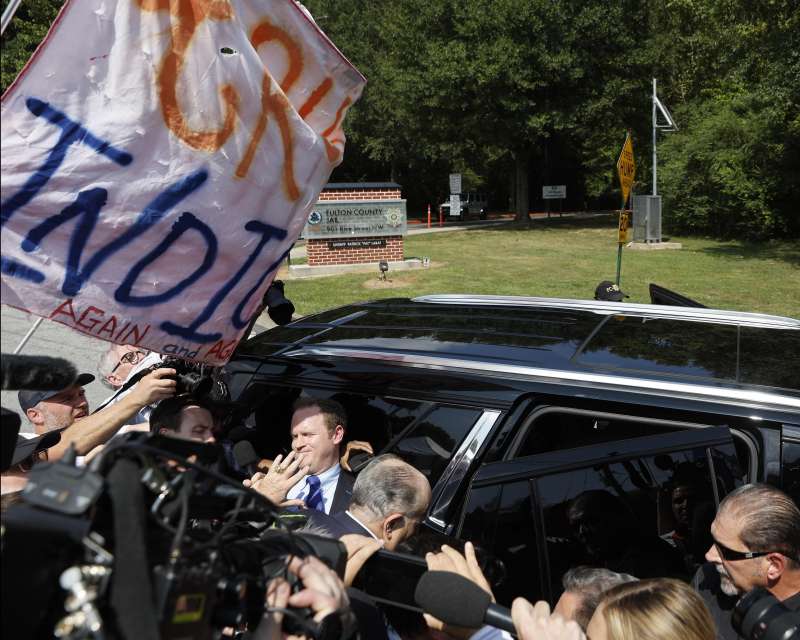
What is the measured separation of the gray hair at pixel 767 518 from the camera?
2242mm

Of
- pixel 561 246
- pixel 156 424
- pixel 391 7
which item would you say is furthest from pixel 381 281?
pixel 391 7

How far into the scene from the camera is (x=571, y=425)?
2744 mm

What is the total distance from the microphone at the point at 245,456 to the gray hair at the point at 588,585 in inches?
62.1

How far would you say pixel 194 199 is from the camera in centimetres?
245

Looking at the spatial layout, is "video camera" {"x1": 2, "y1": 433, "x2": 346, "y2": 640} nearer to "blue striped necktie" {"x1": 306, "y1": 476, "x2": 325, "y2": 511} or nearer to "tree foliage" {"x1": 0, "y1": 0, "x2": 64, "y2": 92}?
"blue striped necktie" {"x1": 306, "y1": 476, "x2": 325, "y2": 511}

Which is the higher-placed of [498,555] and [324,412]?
[324,412]

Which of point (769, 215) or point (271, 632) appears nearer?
point (271, 632)

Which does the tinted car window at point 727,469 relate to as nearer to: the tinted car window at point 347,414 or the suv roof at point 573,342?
the suv roof at point 573,342

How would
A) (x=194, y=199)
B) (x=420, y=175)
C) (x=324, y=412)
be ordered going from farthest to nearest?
(x=420, y=175) → (x=324, y=412) → (x=194, y=199)

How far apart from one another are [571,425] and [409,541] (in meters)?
0.72

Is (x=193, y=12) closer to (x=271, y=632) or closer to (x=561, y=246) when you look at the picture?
(x=271, y=632)


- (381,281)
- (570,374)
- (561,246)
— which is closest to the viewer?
(570,374)

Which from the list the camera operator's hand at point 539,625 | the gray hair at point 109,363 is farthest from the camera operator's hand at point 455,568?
the gray hair at point 109,363

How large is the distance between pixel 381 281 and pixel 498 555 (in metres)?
13.6
